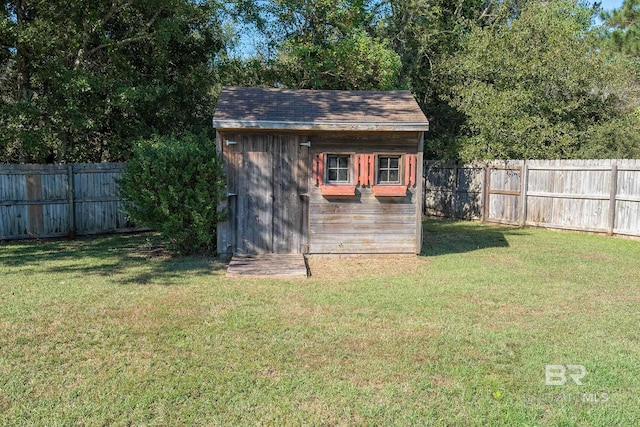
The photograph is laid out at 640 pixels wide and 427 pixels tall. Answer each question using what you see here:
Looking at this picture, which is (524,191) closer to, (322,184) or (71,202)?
(322,184)

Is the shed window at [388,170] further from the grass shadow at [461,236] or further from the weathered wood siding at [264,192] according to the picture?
the grass shadow at [461,236]

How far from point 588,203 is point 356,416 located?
1089cm

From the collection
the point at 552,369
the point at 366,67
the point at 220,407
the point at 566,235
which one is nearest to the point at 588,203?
the point at 566,235

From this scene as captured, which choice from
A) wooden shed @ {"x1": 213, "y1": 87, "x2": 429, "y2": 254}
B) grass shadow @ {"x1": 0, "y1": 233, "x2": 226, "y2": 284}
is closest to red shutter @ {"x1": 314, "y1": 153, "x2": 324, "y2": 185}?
wooden shed @ {"x1": 213, "y1": 87, "x2": 429, "y2": 254}

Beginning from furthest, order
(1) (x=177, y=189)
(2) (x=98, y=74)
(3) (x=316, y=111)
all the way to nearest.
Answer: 1. (2) (x=98, y=74)
2. (3) (x=316, y=111)
3. (1) (x=177, y=189)

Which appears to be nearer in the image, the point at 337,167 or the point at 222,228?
the point at 222,228

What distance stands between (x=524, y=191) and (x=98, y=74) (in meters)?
12.4

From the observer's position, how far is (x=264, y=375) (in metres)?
3.90

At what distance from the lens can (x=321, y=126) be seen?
8.70 metres

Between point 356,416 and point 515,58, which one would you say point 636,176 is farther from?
point 356,416

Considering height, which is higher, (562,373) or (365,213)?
(365,213)

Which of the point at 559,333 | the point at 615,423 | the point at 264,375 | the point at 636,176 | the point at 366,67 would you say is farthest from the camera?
the point at 366,67

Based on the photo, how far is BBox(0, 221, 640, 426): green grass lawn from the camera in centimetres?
341

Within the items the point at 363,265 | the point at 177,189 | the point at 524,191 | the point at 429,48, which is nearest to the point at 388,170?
the point at 363,265
